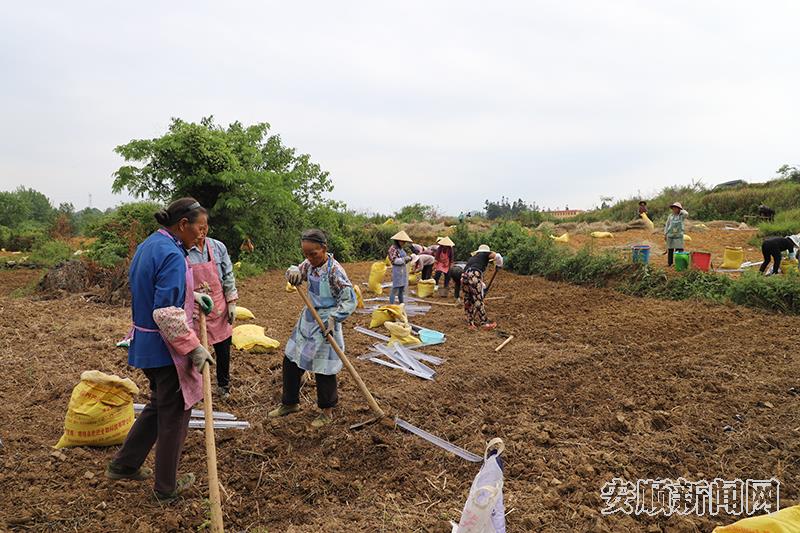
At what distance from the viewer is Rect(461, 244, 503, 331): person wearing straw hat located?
705cm

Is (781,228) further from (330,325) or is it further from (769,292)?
(330,325)

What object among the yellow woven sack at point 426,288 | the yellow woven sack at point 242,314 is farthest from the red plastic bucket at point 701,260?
the yellow woven sack at point 242,314

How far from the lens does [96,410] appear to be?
318 cm

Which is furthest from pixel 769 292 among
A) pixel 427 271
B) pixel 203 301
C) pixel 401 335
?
pixel 203 301

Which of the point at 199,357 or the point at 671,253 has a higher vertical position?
the point at 671,253

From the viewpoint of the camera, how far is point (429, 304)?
9312mm

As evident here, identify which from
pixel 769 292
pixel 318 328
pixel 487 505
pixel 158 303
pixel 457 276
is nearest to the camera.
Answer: pixel 487 505

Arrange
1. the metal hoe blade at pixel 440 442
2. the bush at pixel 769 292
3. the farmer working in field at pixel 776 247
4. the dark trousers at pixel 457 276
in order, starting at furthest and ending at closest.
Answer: the dark trousers at pixel 457 276 < the farmer working in field at pixel 776 247 < the bush at pixel 769 292 < the metal hoe blade at pixel 440 442

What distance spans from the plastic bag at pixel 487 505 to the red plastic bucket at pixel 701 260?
28.7 feet

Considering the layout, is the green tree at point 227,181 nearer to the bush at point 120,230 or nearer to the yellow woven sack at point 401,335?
the bush at point 120,230

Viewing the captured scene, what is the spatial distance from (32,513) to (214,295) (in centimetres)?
189

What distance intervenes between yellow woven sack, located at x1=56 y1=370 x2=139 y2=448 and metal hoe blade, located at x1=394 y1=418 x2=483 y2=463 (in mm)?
1861

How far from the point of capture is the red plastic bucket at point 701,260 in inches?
364

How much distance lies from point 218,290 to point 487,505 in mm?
2952
